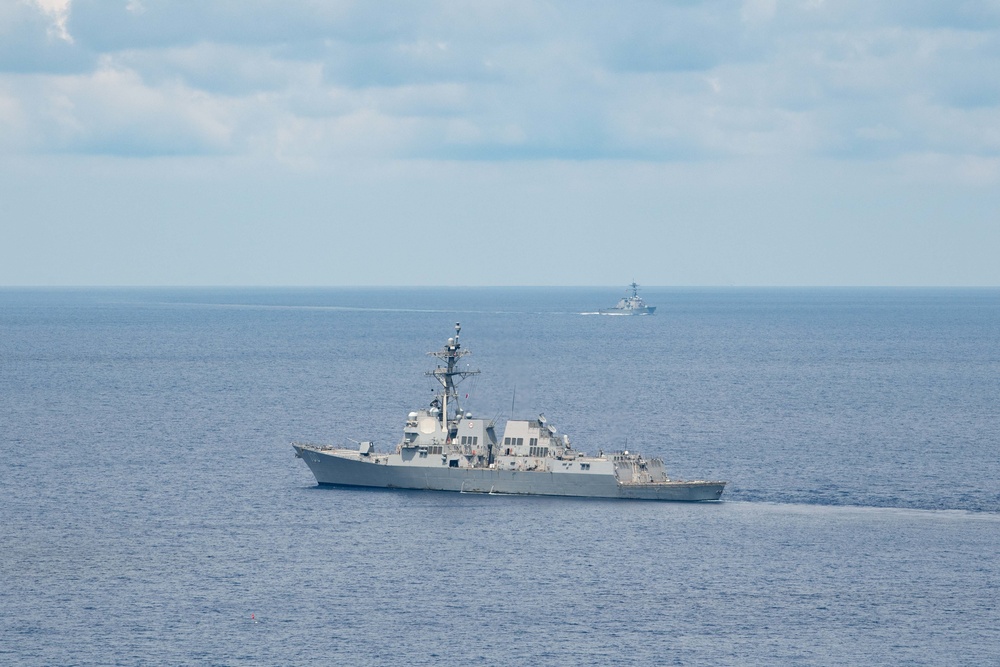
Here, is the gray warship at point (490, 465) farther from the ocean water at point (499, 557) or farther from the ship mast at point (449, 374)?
the ocean water at point (499, 557)

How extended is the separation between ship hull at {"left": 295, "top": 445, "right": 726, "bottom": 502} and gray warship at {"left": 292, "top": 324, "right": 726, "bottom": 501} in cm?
7

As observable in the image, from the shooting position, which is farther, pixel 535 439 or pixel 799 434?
pixel 799 434

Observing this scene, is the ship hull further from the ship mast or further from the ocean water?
the ship mast

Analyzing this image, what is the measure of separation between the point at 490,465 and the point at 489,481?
154 centimetres

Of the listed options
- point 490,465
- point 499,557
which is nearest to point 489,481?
point 490,465

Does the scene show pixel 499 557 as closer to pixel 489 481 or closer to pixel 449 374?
pixel 489 481

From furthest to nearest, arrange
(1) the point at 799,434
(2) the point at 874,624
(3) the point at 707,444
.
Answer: (1) the point at 799,434 → (3) the point at 707,444 → (2) the point at 874,624

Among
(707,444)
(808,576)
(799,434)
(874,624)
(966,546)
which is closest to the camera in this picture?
(874,624)

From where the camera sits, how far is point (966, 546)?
89.7 metres

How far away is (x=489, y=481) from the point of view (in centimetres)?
10744

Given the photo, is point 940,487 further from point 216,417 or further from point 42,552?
point 216,417

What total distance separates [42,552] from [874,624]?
156 feet

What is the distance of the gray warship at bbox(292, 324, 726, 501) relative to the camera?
105312 mm

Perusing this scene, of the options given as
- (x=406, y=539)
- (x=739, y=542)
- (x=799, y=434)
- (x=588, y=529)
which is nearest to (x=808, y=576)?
(x=739, y=542)
